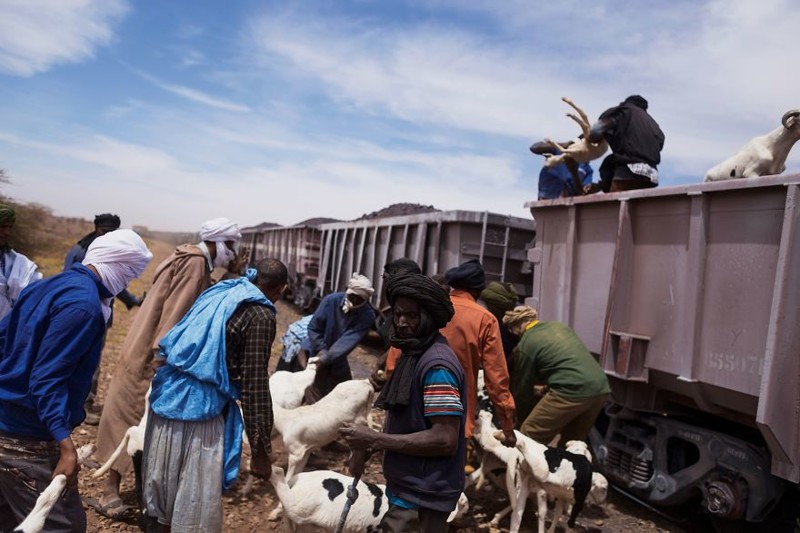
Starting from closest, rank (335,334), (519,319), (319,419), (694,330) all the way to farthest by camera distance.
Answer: (694,330) → (319,419) → (519,319) → (335,334)

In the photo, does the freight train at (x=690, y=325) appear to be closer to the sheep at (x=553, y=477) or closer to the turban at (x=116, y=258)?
the sheep at (x=553, y=477)

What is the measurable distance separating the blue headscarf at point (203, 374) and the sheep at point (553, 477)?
213 cm

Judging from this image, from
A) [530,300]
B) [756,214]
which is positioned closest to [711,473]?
[756,214]

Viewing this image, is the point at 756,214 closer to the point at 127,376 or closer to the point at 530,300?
the point at 530,300

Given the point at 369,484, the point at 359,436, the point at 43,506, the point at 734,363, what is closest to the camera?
the point at 43,506

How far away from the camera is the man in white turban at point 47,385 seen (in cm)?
226

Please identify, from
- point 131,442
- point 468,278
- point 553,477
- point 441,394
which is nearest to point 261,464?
point 441,394

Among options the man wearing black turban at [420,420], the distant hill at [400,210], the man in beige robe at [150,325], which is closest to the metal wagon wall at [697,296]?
the man wearing black turban at [420,420]

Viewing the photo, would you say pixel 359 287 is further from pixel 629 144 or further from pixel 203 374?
pixel 629 144

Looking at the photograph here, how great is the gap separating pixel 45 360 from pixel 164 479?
2.59ft

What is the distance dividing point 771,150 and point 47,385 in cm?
452

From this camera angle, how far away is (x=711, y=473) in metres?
4.10

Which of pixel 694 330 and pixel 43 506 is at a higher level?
pixel 694 330

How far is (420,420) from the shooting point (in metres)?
2.32
